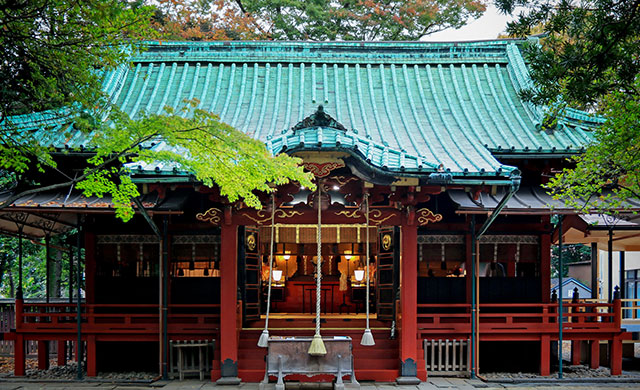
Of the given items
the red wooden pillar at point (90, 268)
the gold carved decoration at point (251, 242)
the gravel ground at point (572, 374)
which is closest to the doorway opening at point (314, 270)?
the gold carved decoration at point (251, 242)

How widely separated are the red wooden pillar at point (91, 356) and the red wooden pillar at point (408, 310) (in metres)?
7.03

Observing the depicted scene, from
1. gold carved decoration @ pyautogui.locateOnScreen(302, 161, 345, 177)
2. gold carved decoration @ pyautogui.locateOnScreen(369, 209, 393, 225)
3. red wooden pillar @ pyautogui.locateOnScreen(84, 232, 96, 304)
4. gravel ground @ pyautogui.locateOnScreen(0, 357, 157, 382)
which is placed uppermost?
gold carved decoration @ pyautogui.locateOnScreen(302, 161, 345, 177)

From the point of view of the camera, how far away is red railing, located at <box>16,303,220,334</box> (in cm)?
1338

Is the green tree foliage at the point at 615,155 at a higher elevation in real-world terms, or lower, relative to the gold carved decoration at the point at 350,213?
higher

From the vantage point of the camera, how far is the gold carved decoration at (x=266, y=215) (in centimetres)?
1242

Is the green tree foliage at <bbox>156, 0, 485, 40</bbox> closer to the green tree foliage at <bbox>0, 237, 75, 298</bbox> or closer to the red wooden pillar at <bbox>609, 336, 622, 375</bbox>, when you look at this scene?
the green tree foliage at <bbox>0, 237, 75, 298</bbox>

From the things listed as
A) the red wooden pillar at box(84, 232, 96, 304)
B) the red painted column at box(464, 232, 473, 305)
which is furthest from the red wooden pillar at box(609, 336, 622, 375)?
the red wooden pillar at box(84, 232, 96, 304)

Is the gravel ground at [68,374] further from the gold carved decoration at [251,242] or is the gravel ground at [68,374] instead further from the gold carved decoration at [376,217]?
the gold carved decoration at [376,217]

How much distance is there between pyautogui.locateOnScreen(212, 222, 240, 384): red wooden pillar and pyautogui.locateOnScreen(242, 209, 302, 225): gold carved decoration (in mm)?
432

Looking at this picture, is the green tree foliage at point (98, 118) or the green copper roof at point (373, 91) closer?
the green tree foliage at point (98, 118)

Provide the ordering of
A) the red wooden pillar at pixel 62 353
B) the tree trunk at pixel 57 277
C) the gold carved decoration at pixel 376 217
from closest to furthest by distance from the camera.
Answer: the gold carved decoration at pixel 376 217
the red wooden pillar at pixel 62 353
the tree trunk at pixel 57 277

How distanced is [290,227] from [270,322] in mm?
3400

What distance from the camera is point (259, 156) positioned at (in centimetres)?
975

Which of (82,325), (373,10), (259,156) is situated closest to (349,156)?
(259,156)
